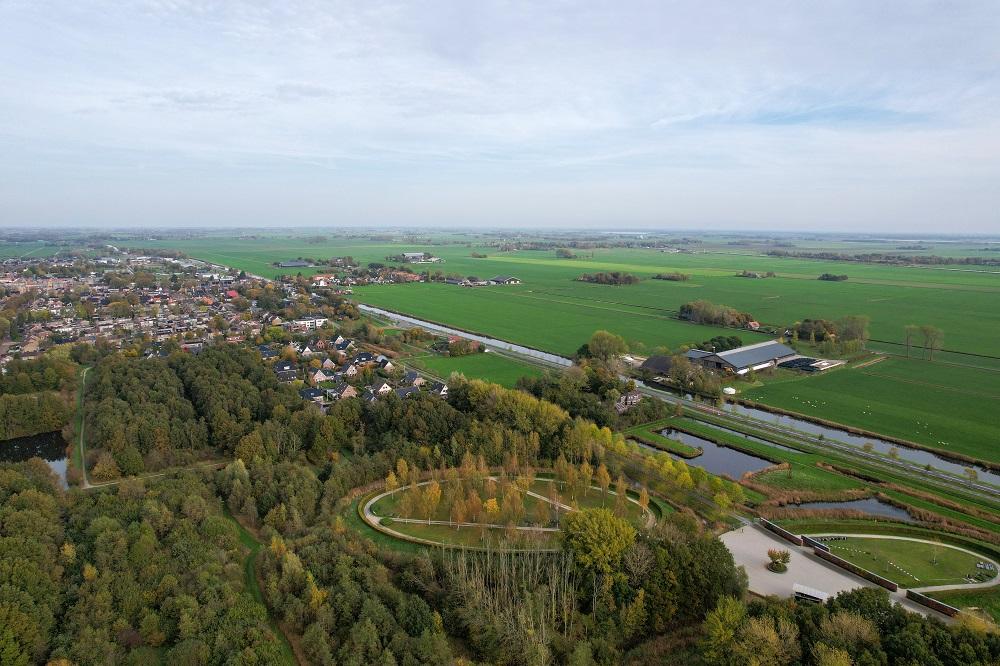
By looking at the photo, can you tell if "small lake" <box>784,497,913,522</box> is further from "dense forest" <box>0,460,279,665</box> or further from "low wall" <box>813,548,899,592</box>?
"dense forest" <box>0,460,279,665</box>

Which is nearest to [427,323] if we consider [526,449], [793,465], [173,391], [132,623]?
[173,391]

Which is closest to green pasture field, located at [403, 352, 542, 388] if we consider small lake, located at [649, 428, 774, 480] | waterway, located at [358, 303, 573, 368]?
waterway, located at [358, 303, 573, 368]

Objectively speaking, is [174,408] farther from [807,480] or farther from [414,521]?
[807,480]

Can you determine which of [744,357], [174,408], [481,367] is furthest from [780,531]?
[174,408]

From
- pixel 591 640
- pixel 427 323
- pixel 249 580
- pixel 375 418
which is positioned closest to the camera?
pixel 591 640

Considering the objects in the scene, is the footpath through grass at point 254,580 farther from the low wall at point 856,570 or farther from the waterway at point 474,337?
the waterway at point 474,337

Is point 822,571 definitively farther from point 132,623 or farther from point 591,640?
point 132,623
